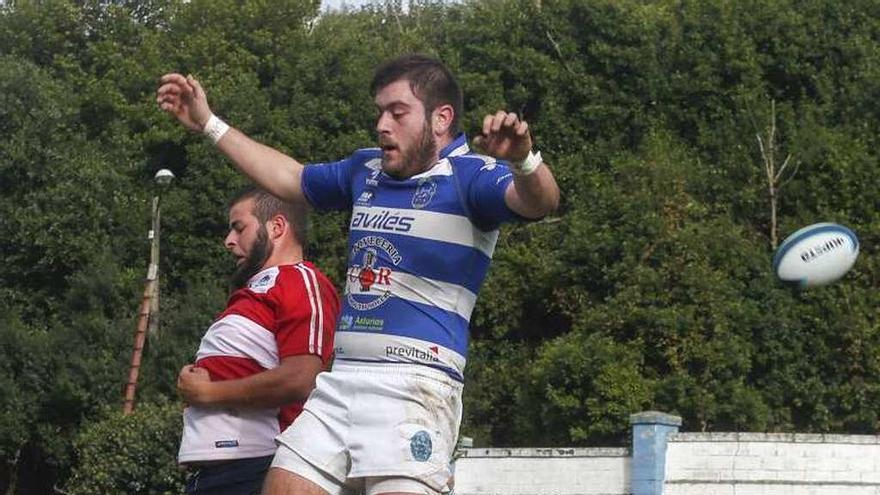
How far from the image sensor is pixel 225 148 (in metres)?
5.55

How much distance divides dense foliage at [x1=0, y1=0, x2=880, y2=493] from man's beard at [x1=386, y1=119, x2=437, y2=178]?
77.3 ft

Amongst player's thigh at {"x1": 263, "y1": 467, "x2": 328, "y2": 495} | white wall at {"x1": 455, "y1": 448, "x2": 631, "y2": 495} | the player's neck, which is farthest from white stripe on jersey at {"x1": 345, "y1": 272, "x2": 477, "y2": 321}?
white wall at {"x1": 455, "y1": 448, "x2": 631, "y2": 495}

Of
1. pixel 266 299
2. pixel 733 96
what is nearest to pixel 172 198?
pixel 733 96

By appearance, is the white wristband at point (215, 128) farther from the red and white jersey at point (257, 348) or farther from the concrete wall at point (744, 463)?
the concrete wall at point (744, 463)

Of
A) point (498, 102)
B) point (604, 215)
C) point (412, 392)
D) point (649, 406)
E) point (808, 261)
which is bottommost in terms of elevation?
point (412, 392)

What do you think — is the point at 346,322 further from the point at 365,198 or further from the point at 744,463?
the point at 744,463

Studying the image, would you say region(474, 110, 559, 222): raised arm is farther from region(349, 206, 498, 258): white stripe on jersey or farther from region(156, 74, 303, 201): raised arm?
region(156, 74, 303, 201): raised arm

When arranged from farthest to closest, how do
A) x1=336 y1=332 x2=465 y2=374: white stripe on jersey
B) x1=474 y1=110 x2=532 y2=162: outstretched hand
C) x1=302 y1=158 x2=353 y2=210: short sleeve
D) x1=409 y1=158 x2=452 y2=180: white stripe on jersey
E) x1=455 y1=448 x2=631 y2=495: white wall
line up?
x1=455 y1=448 x2=631 y2=495: white wall
x1=302 y1=158 x2=353 y2=210: short sleeve
x1=409 y1=158 x2=452 y2=180: white stripe on jersey
x1=336 y1=332 x2=465 y2=374: white stripe on jersey
x1=474 y1=110 x2=532 y2=162: outstretched hand

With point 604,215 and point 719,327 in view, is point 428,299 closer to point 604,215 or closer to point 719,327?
point 719,327

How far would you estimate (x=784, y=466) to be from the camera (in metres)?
17.6

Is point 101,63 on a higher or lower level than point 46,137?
higher

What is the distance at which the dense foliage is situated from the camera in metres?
29.8

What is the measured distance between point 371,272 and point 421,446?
57 cm

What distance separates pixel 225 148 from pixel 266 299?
61 cm
